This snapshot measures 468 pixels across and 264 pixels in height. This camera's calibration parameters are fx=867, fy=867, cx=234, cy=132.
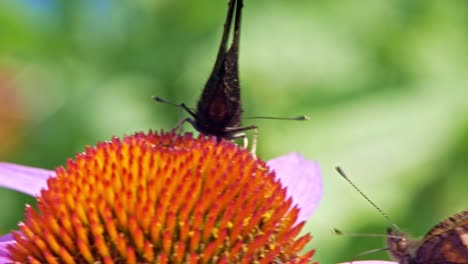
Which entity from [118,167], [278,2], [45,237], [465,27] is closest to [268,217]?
[118,167]

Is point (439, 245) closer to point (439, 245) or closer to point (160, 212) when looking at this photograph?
point (439, 245)

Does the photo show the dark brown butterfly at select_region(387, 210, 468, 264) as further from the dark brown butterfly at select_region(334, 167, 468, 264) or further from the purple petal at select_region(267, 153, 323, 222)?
the purple petal at select_region(267, 153, 323, 222)

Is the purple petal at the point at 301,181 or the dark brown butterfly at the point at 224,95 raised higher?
the dark brown butterfly at the point at 224,95

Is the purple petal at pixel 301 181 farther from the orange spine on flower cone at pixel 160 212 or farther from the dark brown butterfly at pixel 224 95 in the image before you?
the orange spine on flower cone at pixel 160 212

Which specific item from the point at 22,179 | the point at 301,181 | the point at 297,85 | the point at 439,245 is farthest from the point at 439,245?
the point at 297,85

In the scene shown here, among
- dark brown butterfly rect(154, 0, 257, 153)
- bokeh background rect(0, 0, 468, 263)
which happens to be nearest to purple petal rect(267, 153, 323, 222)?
dark brown butterfly rect(154, 0, 257, 153)

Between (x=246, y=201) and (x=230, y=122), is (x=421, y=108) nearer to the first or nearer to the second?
(x=230, y=122)

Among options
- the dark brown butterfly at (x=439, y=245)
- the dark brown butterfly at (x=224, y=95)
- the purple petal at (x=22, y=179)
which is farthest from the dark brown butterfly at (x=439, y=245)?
the purple petal at (x=22, y=179)
